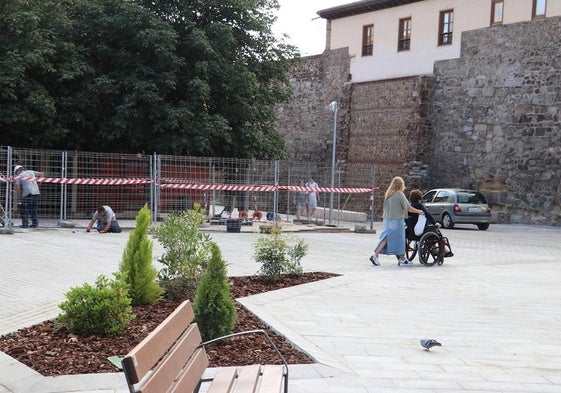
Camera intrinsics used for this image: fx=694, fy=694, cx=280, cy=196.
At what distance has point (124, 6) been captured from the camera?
2297cm

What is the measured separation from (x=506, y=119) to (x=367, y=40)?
9.55m

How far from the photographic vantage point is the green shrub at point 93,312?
6.04m

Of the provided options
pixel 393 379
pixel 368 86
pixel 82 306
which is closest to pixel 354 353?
pixel 393 379

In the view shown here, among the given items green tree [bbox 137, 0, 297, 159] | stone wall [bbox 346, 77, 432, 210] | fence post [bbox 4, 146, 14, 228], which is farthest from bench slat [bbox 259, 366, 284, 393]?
stone wall [bbox 346, 77, 432, 210]

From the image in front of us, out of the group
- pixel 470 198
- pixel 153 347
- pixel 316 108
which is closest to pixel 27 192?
pixel 470 198

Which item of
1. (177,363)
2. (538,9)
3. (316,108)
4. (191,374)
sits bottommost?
(191,374)

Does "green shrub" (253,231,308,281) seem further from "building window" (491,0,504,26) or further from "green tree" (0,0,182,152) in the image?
"building window" (491,0,504,26)

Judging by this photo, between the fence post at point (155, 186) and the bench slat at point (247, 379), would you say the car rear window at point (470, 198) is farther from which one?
the bench slat at point (247, 379)

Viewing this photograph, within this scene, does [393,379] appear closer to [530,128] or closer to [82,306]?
[82,306]

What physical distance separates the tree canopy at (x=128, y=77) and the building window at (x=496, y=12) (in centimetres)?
1184

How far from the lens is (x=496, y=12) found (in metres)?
30.9

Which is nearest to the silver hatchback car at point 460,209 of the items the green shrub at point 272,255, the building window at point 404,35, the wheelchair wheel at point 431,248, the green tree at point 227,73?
the green tree at point 227,73

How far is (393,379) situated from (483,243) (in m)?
15.2

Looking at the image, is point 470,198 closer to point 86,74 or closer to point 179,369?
point 86,74
